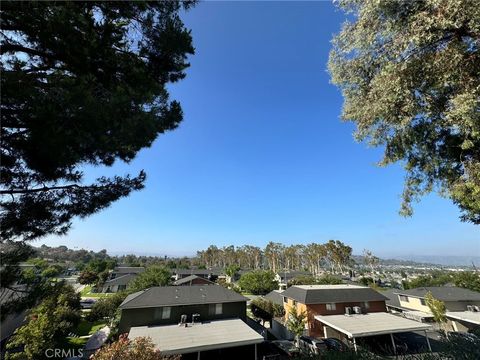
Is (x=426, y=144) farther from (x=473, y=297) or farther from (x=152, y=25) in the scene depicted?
(x=473, y=297)

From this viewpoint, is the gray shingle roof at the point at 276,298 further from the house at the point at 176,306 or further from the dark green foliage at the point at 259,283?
the dark green foliage at the point at 259,283

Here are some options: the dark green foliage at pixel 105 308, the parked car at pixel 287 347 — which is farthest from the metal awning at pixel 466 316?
the dark green foliage at pixel 105 308

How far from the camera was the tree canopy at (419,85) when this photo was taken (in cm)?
705

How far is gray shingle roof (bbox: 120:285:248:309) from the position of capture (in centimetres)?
2000

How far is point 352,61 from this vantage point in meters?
9.88

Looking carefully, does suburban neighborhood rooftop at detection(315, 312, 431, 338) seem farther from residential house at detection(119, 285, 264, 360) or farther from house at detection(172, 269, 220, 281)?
house at detection(172, 269, 220, 281)

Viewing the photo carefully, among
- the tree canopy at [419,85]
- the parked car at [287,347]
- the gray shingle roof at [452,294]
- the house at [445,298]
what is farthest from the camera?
the gray shingle roof at [452,294]

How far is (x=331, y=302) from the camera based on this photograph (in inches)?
966

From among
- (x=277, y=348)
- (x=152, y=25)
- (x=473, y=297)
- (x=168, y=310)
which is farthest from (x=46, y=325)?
(x=473, y=297)

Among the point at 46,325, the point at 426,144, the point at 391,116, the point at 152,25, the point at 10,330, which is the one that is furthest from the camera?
the point at 10,330

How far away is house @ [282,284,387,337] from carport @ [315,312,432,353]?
30.8 inches

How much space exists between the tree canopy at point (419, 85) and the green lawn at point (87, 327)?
105 feet

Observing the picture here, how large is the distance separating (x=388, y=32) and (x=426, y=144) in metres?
4.93

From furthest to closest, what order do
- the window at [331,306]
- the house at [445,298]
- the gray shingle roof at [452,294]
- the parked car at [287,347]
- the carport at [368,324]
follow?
the gray shingle roof at [452,294]
the house at [445,298]
the window at [331,306]
the carport at [368,324]
the parked car at [287,347]
